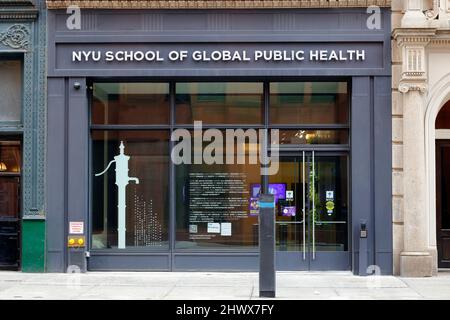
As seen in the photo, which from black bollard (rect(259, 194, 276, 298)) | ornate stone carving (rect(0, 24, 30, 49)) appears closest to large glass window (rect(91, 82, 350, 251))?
ornate stone carving (rect(0, 24, 30, 49))

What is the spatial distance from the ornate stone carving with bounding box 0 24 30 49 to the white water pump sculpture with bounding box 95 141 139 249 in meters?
2.88

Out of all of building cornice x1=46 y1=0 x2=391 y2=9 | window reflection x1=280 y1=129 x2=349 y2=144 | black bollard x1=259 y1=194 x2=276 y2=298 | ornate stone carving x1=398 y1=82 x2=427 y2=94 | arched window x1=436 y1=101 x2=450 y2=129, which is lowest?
black bollard x1=259 y1=194 x2=276 y2=298

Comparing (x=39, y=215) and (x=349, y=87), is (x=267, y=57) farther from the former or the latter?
(x=39, y=215)

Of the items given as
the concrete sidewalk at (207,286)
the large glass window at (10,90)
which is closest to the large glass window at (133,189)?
the concrete sidewalk at (207,286)

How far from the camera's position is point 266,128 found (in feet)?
46.4

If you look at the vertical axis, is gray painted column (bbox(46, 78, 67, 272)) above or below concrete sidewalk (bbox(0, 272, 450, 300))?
above

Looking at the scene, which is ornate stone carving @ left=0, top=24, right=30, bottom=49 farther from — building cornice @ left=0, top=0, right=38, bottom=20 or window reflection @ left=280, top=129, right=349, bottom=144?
window reflection @ left=280, top=129, right=349, bottom=144

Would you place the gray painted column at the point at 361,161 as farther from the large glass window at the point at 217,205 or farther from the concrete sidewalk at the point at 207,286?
the large glass window at the point at 217,205

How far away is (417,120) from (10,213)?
8652mm

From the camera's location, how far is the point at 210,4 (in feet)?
45.5

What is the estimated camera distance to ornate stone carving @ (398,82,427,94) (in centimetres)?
1352

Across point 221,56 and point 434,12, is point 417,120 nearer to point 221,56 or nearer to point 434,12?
point 434,12

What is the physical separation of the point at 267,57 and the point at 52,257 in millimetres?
6052

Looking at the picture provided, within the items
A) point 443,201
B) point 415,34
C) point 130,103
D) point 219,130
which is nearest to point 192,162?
point 219,130
